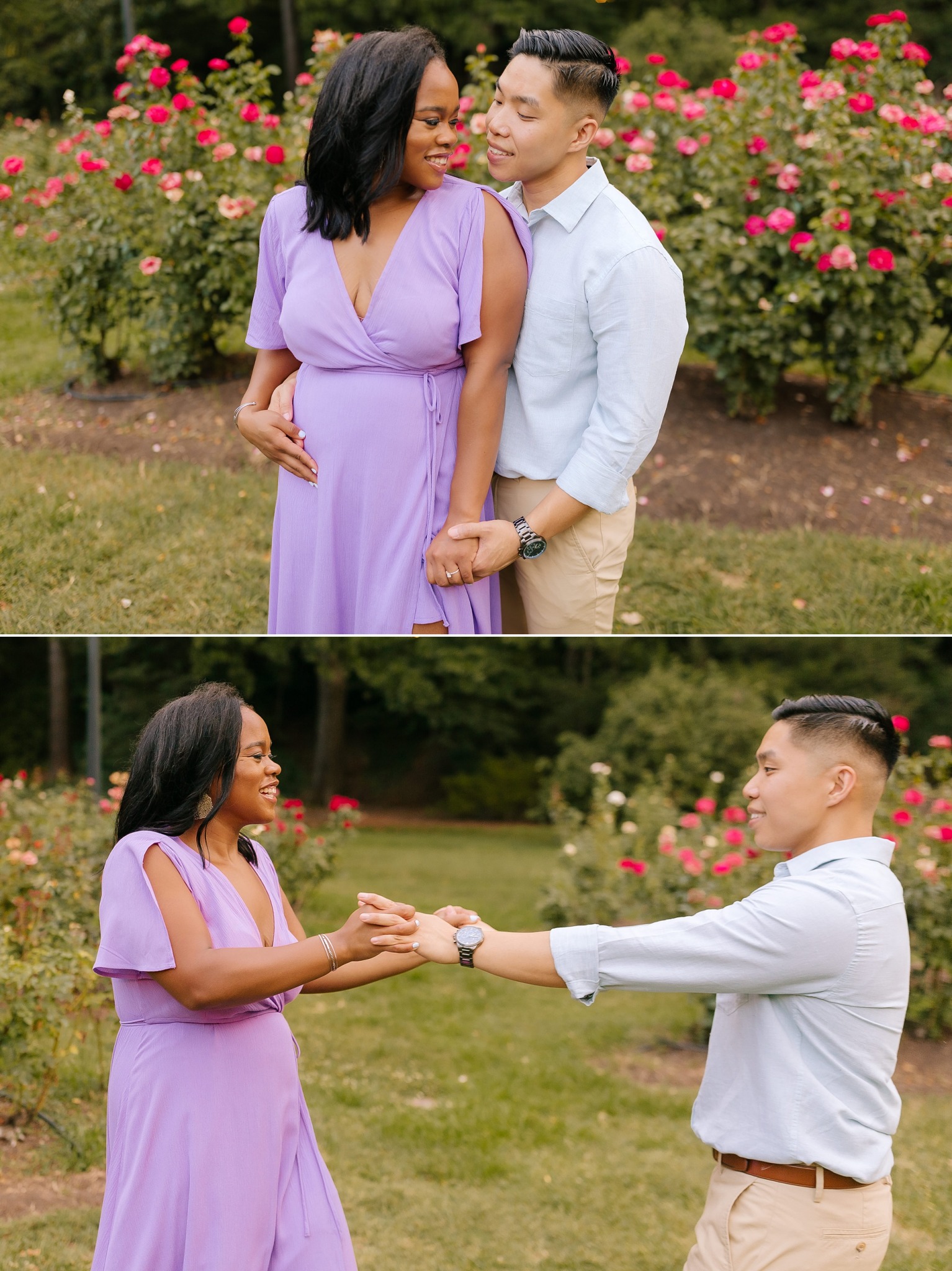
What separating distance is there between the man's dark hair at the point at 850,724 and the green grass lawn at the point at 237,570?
3.29 meters

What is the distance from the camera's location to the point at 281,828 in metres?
7.36

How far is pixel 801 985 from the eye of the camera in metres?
2.35

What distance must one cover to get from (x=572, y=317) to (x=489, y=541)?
1.90 feet

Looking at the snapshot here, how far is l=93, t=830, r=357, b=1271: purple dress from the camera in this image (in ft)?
7.98

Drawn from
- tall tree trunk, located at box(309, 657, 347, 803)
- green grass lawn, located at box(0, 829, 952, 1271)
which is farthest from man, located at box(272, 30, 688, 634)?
tall tree trunk, located at box(309, 657, 347, 803)

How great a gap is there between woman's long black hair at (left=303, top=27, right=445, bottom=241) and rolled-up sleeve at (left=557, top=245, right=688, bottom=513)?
1.88 ft

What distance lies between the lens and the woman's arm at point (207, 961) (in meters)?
2.35

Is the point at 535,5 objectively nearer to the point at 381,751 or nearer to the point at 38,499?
the point at 381,751

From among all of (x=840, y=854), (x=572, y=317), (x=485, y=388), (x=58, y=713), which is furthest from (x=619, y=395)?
(x=58, y=713)

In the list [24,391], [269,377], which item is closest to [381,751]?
[24,391]

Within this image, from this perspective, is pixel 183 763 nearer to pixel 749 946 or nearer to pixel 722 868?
pixel 749 946

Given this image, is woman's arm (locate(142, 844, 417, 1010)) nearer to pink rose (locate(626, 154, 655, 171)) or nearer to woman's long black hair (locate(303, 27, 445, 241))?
woman's long black hair (locate(303, 27, 445, 241))

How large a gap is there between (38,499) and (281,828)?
7.73 ft

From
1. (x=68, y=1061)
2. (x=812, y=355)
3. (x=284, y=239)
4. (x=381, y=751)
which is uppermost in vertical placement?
(x=284, y=239)
